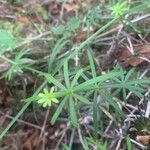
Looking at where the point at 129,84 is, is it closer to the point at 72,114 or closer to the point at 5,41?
the point at 72,114

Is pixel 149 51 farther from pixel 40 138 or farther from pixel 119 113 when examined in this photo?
pixel 40 138

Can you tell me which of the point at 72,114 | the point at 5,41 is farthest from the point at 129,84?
the point at 5,41

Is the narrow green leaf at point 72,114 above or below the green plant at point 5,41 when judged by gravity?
below

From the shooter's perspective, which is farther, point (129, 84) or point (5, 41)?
point (5, 41)

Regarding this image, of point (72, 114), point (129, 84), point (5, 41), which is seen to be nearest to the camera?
point (72, 114)

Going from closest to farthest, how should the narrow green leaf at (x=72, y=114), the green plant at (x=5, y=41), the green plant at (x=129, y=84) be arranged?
1. the narrow green leaf at (x=72, y=114)
2. the green plant at (x=129, y=84)
3. the green plant at (x=5, y=41)

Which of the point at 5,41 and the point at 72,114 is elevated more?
the point at 5,41

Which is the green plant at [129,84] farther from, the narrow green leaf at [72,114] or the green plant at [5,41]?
the green plant at [5,41]

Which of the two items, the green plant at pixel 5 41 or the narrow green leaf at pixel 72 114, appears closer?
the narrow green leaf at pixel 72 114

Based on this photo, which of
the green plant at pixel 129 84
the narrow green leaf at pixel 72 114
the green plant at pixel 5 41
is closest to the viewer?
the narrow green leaf at pixel 72 114

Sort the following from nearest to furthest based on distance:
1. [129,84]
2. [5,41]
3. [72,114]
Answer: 1. [72,114]
2. [129,84]
3. [5,41]

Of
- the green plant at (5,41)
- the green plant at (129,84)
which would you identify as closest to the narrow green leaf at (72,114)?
the green plant at (129,84)

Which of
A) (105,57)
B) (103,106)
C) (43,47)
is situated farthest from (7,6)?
(103,106)
